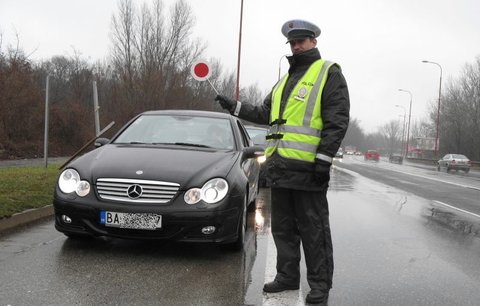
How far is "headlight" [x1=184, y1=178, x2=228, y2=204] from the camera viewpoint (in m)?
4.51

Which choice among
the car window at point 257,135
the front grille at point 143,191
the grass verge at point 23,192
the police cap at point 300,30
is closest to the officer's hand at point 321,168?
the police cap at point 300,30

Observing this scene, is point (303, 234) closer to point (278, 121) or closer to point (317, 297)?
point (317, 297)

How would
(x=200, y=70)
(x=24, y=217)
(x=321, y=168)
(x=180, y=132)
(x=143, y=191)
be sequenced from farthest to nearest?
1. (x=200, y=70)
2. (x=24, y=217)
3. (x=180, y=132)
4. (x=143, y=191)
5. (x=321, y=168)

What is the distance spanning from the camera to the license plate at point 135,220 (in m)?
4.40

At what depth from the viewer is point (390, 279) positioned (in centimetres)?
446

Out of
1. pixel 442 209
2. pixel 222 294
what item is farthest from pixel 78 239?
pixel 442 209

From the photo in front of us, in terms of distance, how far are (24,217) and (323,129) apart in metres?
4.22

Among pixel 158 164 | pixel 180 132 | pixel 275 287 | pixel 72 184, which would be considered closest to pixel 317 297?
pixel 275 287

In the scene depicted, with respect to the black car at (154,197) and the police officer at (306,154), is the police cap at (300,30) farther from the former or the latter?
the black car at (154,197)

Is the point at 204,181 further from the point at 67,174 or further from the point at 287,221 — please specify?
the point at 67,174

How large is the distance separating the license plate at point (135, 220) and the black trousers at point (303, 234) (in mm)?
1099

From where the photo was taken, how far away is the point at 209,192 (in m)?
4.58

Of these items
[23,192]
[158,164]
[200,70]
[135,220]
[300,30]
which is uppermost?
[200,70]

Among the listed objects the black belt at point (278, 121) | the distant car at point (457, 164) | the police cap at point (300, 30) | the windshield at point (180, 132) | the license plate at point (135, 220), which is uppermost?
the police cap at point (300, 30)
